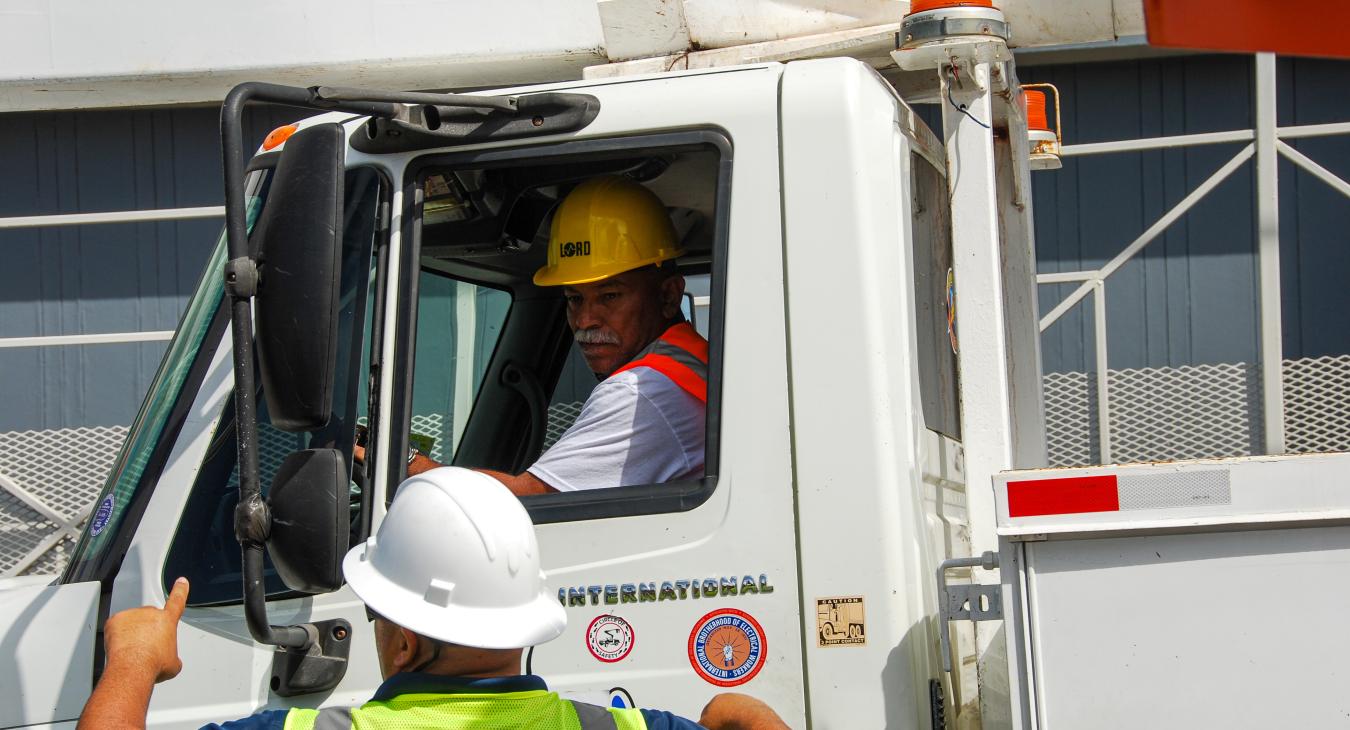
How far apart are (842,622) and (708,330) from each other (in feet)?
1.99

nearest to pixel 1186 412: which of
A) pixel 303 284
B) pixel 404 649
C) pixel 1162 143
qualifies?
pixel 1162 143

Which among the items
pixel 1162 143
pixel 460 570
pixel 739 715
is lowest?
pixel 739 715

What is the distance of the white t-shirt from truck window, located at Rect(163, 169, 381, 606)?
385mm

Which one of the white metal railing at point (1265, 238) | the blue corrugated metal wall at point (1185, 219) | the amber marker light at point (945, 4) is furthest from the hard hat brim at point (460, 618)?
the blue corrugated metal wall at point (1185, 219)

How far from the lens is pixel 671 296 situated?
337cm

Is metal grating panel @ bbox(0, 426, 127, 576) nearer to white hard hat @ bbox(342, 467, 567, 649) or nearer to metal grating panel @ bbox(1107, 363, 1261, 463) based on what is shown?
metal grating panel @ bbox(1107, 363, 1261, 463)

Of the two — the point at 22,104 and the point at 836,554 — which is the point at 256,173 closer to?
the point at 836,554

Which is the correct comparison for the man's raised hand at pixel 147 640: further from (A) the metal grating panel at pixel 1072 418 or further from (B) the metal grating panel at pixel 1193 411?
(A) the metal grating panel at pixel 1072 418

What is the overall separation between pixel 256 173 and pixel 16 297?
8893mm

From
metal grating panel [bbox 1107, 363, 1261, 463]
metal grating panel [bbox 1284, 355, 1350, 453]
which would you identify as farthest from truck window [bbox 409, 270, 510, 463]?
metal grating panel [bbox 1284, 355, 1350, 453]

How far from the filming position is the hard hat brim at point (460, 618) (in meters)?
1.96

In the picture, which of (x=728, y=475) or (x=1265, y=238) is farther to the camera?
(x=1265, y=238)

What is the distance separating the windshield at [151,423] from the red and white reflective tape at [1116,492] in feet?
5.41

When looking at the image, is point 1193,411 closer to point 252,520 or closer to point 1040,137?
point 1040,137
